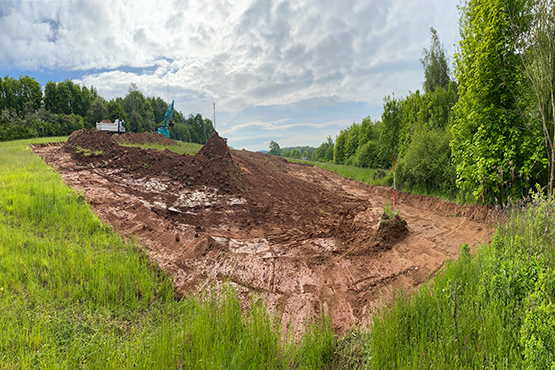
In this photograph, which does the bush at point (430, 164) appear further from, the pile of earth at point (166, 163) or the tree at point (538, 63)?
the pile of earth at point (166, 163)

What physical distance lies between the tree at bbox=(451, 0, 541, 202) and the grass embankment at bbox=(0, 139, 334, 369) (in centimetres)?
824

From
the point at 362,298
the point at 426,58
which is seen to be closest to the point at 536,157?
the point at 362,298

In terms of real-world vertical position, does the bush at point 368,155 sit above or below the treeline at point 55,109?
below

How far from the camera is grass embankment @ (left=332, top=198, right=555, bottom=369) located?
2416 mm

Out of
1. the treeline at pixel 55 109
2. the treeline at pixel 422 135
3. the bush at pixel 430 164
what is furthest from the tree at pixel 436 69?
the treeline at pixel 55 109

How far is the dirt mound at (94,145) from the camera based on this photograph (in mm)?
16500

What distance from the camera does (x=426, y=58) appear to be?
28766 millimetres

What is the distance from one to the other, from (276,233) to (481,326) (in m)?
6.35

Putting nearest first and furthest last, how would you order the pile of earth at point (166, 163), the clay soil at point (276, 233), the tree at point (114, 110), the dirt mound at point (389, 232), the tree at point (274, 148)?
1. the clay soil at point (276, 233)
2. the dirt mound at point (389, 232)
3. the pile of earth at point (166, 163)
4. the tree at point (114, 110)
5. the tree at point (274, 148)

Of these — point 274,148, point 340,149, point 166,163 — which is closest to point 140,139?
point 166,163

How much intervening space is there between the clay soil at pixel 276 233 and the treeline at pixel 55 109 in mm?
37536

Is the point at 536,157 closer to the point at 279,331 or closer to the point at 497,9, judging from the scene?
the point at 497,9

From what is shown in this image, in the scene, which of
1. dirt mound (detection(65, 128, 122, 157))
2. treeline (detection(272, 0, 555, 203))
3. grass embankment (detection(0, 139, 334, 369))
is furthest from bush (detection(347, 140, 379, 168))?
grass embankment (detection(0, 139, 334, 369))

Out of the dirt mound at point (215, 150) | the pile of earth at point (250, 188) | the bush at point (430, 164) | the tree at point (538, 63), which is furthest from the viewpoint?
the dirt mound at point (215, 150)
